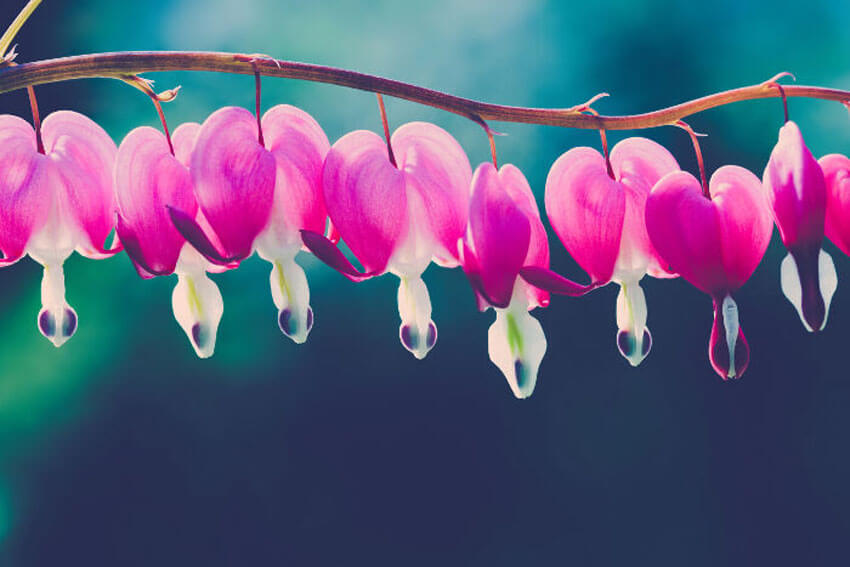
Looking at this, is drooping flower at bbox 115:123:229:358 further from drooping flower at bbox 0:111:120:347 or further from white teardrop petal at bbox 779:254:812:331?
white teardrop petal at bbox 779:254:812:331

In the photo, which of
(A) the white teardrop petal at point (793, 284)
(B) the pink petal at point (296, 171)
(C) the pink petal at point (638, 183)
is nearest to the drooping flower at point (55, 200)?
(B) the pink petal at point (296, 171)

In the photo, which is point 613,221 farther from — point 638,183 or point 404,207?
point 404,207

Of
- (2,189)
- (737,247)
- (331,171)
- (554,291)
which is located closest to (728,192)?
(737,247)

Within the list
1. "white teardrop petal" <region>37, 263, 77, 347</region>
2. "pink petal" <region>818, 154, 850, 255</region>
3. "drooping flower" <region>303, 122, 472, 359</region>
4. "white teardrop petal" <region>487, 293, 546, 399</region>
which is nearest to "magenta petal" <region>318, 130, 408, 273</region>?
"drooping flower" <region>303, 122, 472, 359</region>

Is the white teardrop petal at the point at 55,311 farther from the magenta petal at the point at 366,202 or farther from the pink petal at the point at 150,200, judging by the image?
the magenta petal at the point at 366,202

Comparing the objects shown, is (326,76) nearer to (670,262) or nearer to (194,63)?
(194,63)

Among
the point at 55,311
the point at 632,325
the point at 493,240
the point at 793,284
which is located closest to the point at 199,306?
the point at 55,311

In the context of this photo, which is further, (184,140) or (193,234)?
(184,140)
